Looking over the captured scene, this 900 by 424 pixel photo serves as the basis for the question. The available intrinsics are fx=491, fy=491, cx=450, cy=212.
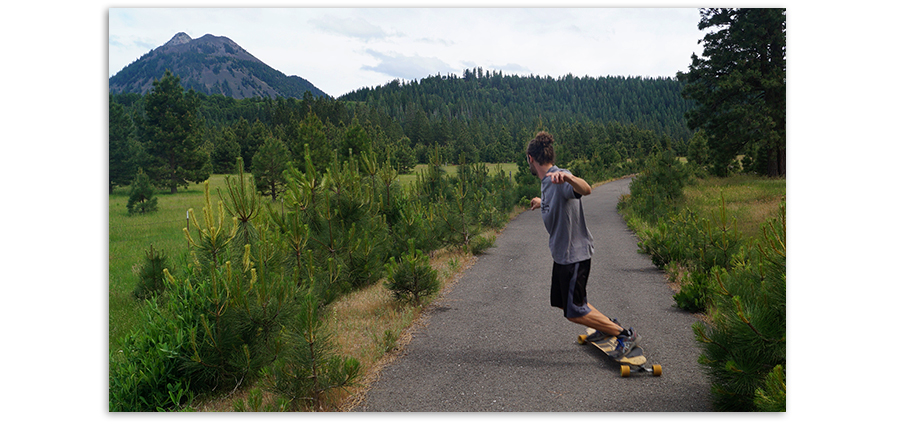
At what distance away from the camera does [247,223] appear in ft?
15.4

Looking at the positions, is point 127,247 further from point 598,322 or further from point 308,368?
point 598,322

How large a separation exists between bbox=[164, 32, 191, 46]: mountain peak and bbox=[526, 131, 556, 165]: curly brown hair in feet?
10.8

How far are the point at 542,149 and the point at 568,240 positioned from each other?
75cm

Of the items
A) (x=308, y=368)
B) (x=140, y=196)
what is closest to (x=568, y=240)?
(x=308, y=368)

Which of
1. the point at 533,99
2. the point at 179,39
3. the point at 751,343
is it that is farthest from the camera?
the point at 533,99

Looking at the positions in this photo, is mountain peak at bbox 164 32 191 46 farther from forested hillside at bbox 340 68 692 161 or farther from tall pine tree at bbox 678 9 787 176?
forested hillside at bbox 340 68 692 161

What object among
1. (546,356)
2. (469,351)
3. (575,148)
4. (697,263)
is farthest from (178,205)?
(575,148)

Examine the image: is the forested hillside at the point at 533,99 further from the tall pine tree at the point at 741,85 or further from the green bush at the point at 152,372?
the green bush at the point at 152,372

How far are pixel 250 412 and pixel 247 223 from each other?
1.90m

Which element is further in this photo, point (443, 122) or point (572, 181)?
point (443, 122)

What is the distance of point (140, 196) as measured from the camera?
557 centimetres
